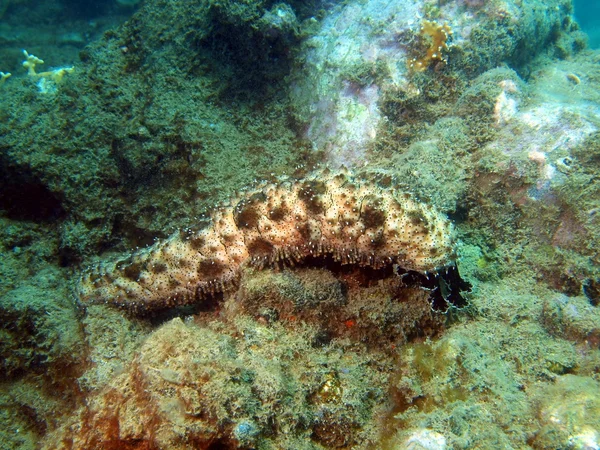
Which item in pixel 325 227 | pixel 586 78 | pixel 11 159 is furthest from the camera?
pixel 586 78

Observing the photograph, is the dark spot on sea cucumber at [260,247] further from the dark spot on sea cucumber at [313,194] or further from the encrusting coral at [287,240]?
the dark spot on sea cucumber at [313,194]

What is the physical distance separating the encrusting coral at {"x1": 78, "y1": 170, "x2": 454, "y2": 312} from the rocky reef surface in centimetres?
2

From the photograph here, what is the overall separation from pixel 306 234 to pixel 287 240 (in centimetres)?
18

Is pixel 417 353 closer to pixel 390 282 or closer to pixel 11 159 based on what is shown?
pixel 390 282

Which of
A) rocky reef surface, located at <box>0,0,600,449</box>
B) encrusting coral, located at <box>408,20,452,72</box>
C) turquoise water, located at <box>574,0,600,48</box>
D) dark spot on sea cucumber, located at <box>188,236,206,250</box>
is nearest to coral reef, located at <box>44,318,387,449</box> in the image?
rocky reef surface, located at <box>0,0,600,449</box>

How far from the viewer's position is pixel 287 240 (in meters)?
3.09

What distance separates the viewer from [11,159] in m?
4.20

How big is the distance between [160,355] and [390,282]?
188 centimetres

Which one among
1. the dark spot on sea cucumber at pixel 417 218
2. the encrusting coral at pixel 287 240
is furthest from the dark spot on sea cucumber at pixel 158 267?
the dark spot on sea cucumber at pixel 417 218

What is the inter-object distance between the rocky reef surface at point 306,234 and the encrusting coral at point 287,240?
0.02m

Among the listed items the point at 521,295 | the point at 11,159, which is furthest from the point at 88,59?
the point at 521,295

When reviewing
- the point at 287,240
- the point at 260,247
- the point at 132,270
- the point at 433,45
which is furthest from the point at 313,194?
the point at 433,45

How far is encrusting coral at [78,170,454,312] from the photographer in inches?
113

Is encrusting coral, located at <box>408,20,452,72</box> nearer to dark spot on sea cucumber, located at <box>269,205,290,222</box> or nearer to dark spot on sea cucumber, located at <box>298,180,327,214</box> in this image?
dark spot on sea cucumber, located at <box>298,180,327,214</box>
